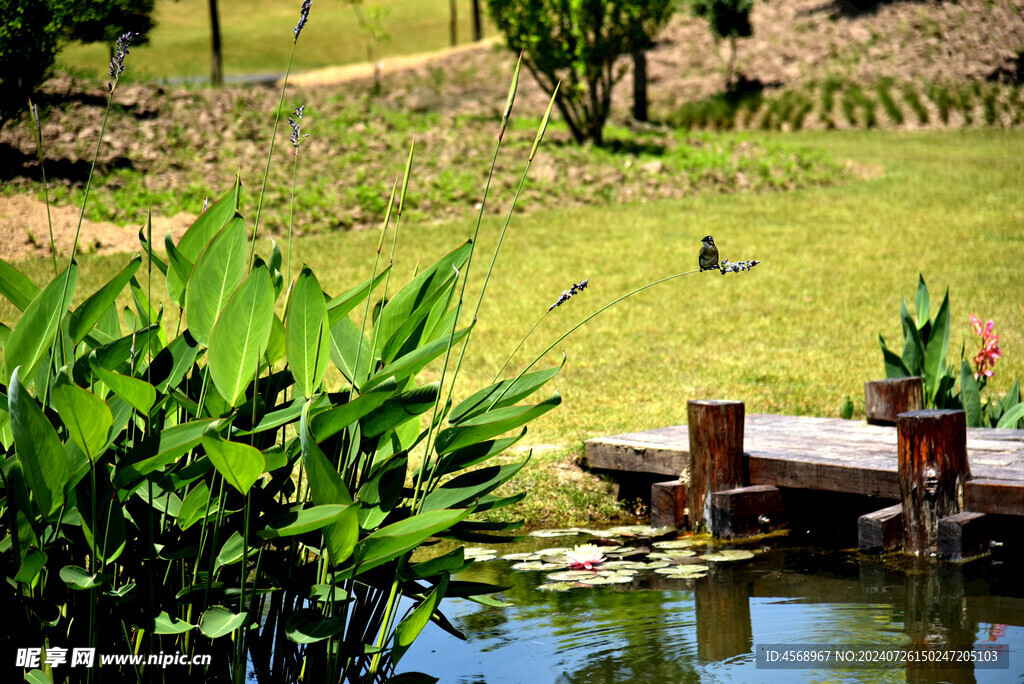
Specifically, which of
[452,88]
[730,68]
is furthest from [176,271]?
[452,88]

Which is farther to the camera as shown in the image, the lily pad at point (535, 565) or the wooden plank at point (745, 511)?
the wooden plank at point (745, 511)

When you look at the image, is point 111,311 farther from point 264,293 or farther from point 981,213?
point 981,213

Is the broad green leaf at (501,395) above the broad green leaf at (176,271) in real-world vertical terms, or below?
below

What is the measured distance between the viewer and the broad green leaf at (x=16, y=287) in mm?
2410

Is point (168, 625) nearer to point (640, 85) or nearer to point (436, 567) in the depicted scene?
point (436, 567)

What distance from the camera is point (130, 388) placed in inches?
78.1

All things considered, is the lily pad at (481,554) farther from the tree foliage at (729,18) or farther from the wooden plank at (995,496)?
the tree foliage at (729,18)

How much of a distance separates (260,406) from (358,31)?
51284mm

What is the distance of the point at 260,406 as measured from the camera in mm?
2240

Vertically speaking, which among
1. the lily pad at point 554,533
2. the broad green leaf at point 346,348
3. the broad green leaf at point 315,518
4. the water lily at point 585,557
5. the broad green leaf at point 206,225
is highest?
the broad green leaf at point 206,225

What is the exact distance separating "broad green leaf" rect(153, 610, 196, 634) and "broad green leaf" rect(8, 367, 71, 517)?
0.34 metres

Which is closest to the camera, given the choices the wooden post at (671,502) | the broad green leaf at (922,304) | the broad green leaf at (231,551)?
the broad green leaf at (231,551)

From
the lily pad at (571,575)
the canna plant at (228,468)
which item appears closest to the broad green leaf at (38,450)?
the canna plant at (228,468)

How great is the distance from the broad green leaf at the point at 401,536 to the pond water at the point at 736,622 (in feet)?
4.40
